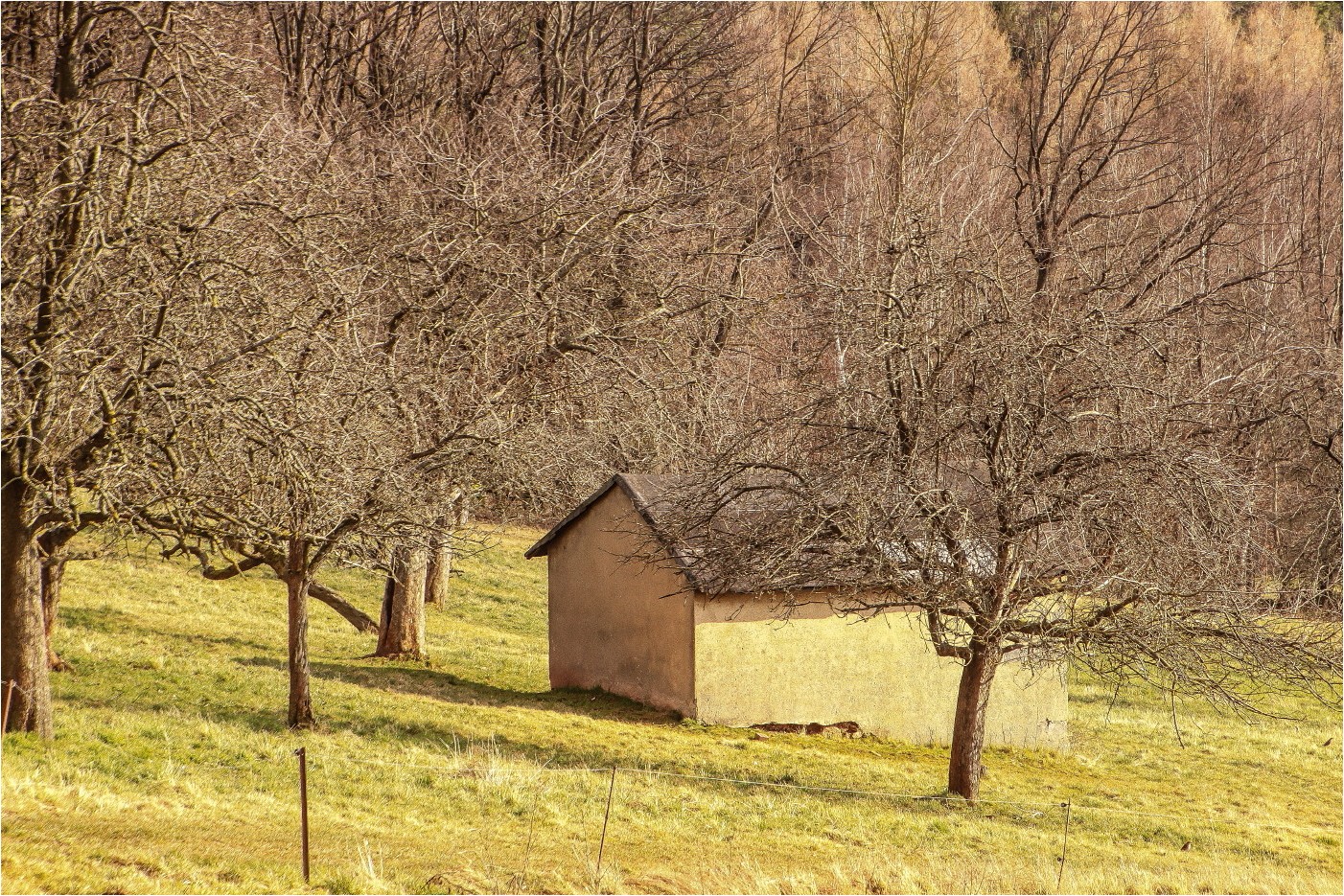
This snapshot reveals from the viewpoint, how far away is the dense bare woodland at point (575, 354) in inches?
411

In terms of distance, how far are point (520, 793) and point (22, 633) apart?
4.88 meters

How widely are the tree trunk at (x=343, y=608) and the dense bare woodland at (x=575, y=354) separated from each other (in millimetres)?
225

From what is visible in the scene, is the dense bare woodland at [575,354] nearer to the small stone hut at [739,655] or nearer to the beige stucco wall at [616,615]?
the beige stucco wall at [616,615]

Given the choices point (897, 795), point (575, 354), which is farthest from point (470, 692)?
point (897, 795)

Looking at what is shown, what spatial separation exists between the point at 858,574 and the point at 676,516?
325 cm

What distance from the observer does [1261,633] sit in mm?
13602

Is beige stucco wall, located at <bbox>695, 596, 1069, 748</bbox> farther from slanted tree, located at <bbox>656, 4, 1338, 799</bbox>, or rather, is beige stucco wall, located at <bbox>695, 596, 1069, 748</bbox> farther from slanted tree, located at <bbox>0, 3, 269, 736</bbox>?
slanted tree, located at <bbox>0, 3, 269, 736</bbox>

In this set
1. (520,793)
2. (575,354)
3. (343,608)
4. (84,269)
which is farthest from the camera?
(575,354)

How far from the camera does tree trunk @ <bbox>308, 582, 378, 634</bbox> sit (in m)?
20.7

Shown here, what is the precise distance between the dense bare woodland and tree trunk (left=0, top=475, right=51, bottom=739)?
0.04 m

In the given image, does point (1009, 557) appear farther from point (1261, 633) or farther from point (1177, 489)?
point (1261, 633)

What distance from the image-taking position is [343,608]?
21.9 m

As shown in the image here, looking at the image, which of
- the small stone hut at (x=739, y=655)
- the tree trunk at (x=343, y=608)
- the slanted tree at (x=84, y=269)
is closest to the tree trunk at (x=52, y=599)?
the tree trunk at (x=343, y=608)

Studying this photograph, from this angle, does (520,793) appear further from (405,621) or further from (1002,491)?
(405,621)
